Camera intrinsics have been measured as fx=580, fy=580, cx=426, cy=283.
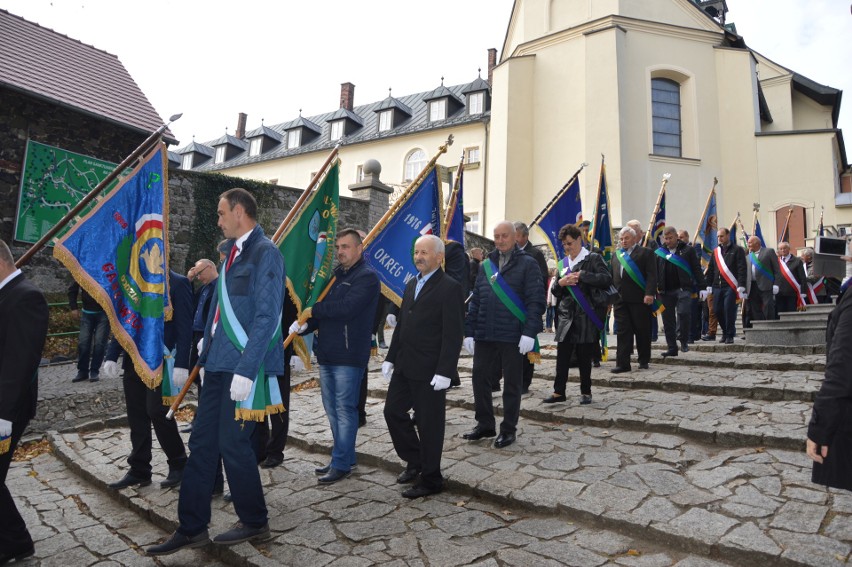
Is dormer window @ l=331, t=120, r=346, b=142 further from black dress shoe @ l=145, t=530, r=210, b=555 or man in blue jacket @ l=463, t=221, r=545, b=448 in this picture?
black dress shoe @ l=145, t=530, r=210, b=555

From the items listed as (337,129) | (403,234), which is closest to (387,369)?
(403,234)

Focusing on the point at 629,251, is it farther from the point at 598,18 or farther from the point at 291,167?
the point at 291,167

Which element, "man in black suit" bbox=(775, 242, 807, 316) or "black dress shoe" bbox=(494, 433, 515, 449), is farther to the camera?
"man in black suit" bbox=(775, 242, 807, 316)

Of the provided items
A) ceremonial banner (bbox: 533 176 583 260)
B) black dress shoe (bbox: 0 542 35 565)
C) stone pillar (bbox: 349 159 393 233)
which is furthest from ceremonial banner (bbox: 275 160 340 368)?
stone pillar (bbox: 349 159 393 233)

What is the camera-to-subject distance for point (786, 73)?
2989 cm

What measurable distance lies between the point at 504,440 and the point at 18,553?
3.74 meters

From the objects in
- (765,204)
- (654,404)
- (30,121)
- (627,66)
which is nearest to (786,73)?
(765,204)

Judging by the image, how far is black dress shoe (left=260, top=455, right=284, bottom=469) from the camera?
214 inches

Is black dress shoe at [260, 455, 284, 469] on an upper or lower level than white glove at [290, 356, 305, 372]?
lower

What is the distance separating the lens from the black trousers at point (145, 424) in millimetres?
4863

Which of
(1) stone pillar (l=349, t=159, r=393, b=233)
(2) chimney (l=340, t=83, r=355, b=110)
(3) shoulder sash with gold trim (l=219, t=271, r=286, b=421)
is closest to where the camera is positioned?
(3) shoulder sash with gold trim (l=219, t=271, r=286, b=421)

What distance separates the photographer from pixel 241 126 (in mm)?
48156

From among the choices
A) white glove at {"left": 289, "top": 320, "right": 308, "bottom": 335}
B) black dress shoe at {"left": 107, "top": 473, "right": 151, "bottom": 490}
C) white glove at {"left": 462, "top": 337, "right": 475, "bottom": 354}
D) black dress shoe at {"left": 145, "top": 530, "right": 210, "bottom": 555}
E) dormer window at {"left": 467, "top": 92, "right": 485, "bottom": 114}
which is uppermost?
dormer window at {"left": 467, "top": 92, "right": 485, "bottom": 114}

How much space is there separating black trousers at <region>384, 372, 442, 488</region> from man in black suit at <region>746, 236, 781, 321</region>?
8.21 meters
